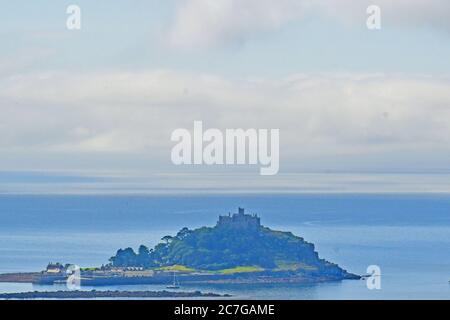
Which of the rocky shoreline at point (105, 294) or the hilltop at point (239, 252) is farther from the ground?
the hilltop at point (239, 252)

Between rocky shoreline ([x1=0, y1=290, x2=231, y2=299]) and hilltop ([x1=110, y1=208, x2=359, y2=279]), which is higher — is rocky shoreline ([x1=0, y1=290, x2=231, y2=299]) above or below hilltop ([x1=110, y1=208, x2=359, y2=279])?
below

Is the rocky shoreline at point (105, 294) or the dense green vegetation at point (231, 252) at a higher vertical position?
the dense green vegetation at point (231, 252)

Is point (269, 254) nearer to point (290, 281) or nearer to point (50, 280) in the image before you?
point (290, 281)
